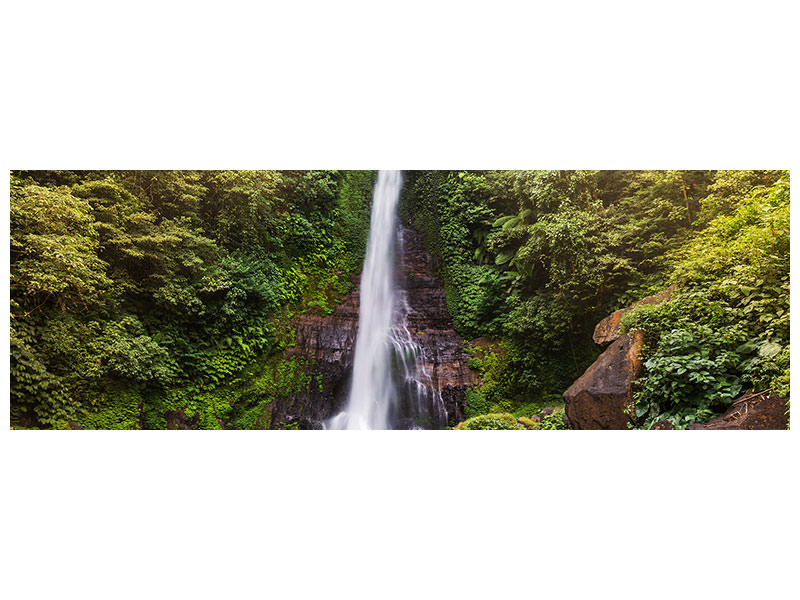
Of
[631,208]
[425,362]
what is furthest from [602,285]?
[425,362]

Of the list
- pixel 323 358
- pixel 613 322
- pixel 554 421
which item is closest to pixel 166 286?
pixel 323 358

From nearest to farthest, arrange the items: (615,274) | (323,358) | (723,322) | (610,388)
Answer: (723,322)
(610,388)
(615,274)
(323,358)

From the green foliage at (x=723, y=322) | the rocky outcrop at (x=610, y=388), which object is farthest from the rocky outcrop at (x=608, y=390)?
the green foliage at (x=723, y=322)

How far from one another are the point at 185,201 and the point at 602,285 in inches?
177

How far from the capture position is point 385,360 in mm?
4926

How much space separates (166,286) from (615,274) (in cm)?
472

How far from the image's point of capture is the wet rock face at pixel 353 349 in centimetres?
461

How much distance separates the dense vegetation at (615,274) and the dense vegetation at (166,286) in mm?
1479

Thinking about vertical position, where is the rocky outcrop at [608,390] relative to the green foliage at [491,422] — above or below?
above

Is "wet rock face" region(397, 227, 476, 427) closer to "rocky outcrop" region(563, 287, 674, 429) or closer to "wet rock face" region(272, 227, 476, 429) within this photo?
"wet rock face" region(272, 227, 476, 429)

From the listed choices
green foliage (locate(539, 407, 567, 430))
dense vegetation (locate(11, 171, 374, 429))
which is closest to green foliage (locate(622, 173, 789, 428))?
green foliage (locate(539, 407, 567, 430))

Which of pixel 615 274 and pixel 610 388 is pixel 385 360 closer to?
pixel 610 388

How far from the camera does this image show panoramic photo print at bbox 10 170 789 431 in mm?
3598

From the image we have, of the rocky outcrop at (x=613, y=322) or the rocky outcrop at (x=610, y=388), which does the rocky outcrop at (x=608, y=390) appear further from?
the rocky outcrop at (x=613, y=322)
